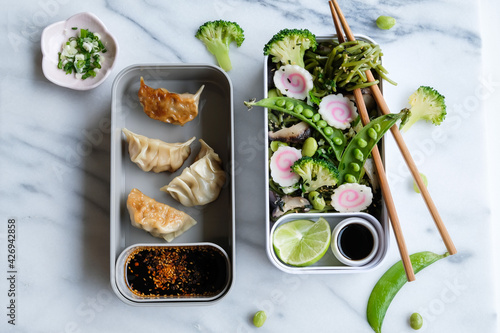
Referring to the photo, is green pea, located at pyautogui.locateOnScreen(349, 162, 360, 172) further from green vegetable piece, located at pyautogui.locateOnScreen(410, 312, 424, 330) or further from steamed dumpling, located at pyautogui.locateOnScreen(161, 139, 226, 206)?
green vegetable piece, located at pyautogui.locateOnScreen(410, 312, 424, 330)

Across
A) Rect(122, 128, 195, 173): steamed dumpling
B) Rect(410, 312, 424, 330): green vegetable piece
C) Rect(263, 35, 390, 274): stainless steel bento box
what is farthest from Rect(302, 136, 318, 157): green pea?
Rect(410, 312, 424, 330): green vegetable piece

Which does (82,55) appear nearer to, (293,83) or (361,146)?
(293,83)

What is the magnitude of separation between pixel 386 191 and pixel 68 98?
168cm

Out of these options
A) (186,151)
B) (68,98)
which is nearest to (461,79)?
(186,151)

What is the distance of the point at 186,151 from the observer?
90.4 inches

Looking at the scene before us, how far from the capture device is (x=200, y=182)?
2.24 meters

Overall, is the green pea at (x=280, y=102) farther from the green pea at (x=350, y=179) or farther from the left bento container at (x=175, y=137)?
the green pea at (x=350, y=179)

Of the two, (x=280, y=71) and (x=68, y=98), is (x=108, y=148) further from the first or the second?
(x=280, y=71)

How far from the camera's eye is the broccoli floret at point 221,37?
2.32m

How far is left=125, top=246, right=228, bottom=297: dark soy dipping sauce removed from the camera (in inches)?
86.0

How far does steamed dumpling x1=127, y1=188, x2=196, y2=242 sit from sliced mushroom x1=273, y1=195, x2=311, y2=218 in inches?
18.2

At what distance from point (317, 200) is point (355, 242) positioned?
0.92ft

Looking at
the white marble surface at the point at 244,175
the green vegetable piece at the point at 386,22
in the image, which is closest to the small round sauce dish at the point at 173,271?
the white marble surface at the point at 244,175

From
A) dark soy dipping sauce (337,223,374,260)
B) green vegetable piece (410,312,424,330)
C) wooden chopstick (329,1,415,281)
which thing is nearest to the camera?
wooden chopstick (329,1,415,281)
